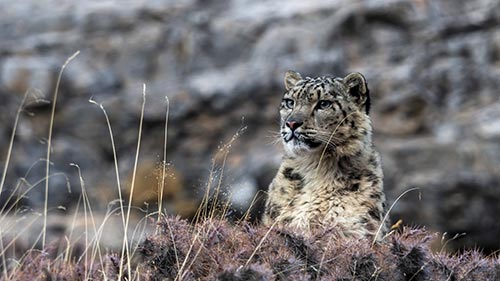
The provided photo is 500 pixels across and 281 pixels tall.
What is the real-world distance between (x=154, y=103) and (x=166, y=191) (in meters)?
1.52

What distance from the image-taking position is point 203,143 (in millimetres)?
16094

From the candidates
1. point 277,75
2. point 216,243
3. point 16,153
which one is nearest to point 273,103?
point 277,75

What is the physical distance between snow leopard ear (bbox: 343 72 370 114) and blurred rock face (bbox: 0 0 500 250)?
5597 millimetres

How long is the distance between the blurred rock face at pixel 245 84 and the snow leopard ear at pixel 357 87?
5597 millimetres

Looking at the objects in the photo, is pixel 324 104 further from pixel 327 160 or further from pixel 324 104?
pixel 327 160

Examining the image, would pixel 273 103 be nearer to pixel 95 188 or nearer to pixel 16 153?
pixel 95 188

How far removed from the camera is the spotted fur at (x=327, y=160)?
801 centimetres

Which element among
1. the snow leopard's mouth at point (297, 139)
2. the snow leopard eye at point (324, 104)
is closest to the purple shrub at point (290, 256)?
the snow leopard's mouth at point (297, 139)

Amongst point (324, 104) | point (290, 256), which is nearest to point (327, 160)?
point (324, 104)

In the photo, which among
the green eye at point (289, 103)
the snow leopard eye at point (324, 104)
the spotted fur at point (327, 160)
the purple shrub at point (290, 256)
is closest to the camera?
the purple shrub at point (290, 256)

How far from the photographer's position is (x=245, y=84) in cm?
1591

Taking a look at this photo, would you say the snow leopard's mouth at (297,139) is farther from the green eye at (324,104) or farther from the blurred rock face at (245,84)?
the blurred rock face at (245,84)

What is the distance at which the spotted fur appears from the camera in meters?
8.01

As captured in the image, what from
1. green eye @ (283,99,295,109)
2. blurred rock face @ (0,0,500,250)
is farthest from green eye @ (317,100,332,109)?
blurred rock face @ (0,0,500,250)
